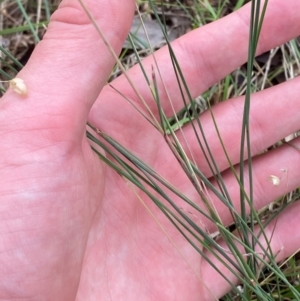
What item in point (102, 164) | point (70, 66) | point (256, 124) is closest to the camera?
point (70, 66)

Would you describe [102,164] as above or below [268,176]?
above

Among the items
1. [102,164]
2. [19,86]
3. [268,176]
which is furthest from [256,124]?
[19,86]

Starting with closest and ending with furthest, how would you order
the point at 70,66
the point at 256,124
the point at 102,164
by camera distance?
the point at 70,66 → the point at 102,164 → the point at 256,124

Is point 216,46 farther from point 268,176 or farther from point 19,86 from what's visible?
point 19,86

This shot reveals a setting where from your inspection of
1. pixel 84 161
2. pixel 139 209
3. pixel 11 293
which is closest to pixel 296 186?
pixel 139 209

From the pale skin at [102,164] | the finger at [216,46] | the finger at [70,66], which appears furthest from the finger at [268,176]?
the finger at [70,66]

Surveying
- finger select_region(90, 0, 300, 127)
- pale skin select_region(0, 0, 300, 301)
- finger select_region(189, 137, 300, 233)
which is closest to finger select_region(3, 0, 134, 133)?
pale skin select_region(0, 0, 300, 301)

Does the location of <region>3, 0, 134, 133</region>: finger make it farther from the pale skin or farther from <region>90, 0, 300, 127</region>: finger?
<region>90, 0, 300, 127</region>: finger
